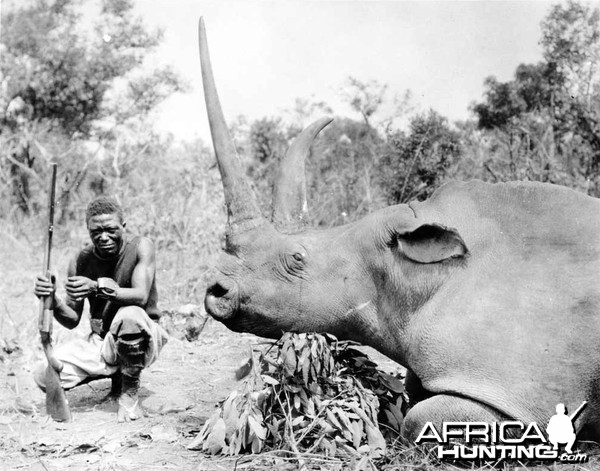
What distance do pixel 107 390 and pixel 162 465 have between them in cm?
195

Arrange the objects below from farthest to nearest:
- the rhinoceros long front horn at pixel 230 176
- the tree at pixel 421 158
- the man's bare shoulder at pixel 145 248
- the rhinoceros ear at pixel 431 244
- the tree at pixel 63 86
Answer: the tree at pixel 63 86 → the tree at pixel 421 158 → the man's bare shoulder at pixel 145 248 → the rhinoceros long front horn at pixel 230 176 → the rhinoceros ear at pixel 431 244

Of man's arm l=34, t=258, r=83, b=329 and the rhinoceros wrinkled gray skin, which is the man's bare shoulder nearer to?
man's arm l=34, t=258, r=83, b=329

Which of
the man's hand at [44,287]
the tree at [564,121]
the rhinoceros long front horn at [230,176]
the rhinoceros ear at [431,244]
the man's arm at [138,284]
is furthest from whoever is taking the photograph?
the tree at [564,121]

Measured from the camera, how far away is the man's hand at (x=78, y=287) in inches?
182

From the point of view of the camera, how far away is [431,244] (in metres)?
3.84

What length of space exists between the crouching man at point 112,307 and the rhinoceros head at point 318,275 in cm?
112

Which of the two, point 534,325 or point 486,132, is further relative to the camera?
point 486,132

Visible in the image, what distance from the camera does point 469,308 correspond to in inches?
143

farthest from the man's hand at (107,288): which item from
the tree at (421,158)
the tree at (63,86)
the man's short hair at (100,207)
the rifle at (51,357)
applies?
the tree at (63,86)

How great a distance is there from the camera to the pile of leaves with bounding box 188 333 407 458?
3.86 metres

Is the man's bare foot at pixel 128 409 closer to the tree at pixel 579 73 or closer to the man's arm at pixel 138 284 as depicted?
the man's arm at pixel 138 284

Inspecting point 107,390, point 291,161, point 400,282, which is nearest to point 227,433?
point 400,282

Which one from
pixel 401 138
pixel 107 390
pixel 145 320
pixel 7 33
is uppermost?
pixel 7 33

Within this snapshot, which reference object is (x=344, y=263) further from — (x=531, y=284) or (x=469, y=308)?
(x=531, y=284)
